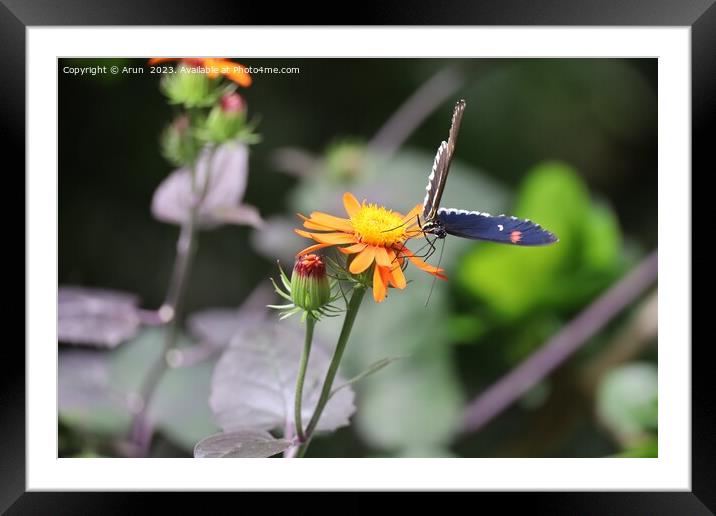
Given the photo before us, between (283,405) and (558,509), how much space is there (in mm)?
529

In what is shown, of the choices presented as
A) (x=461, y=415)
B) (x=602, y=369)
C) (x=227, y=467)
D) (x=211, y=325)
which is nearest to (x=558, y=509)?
(x=461, y=415)

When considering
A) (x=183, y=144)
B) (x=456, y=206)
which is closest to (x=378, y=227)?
(x=183, y=144)

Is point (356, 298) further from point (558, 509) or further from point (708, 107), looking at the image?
point (708, 107)

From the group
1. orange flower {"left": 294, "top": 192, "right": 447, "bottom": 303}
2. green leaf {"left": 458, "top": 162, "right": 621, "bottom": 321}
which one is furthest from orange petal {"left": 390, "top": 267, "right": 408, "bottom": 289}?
green leaf {"left": 458, "top": 162, "right": 621, "bottom": 321}

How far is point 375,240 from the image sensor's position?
83cm

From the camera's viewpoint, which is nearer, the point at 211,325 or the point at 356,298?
the point at 356,298

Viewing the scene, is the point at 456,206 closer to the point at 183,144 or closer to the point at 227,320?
the point at 227,320

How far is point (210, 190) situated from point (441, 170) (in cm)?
39

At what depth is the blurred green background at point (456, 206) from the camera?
1368 mm

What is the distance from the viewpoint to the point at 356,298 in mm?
794

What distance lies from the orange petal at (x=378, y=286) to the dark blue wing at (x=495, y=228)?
131mm

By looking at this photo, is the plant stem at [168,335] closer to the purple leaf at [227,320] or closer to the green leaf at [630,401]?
the purple leaf at [227,320]

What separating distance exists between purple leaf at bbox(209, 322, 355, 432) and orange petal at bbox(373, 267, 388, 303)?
173mm

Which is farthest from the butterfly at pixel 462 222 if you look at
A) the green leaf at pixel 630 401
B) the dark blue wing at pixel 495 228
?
the green leaf at pixel 630 401
